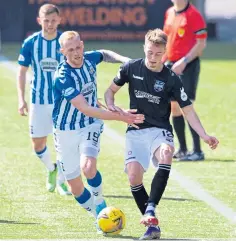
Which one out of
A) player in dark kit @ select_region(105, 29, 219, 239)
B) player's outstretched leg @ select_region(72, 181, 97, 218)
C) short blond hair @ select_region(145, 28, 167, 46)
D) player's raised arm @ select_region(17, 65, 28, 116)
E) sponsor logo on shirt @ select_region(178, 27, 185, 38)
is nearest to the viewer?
short blond hair @ select_region(145, 28, 167, 46)

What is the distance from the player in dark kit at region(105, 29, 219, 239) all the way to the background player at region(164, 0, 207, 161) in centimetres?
452

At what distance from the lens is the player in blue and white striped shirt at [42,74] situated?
39.5ft

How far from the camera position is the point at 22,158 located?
577 inches

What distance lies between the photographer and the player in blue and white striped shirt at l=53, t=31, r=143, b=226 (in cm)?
984

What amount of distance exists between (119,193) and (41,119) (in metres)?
1.26

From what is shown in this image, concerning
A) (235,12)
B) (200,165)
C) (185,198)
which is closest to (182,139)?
(200,165)

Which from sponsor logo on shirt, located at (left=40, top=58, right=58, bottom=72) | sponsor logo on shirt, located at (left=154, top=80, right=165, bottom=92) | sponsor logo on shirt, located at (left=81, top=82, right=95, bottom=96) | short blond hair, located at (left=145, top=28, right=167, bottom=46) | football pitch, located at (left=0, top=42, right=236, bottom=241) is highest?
short blond hair, located at (left=145, top=28, right=167, bottom=46)

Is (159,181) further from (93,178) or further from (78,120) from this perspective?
(78,120)

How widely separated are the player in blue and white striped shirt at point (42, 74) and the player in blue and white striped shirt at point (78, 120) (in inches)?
68.2

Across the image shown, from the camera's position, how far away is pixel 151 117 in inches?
394

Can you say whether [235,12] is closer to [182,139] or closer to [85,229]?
[182,139]

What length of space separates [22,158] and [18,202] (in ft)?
10.00

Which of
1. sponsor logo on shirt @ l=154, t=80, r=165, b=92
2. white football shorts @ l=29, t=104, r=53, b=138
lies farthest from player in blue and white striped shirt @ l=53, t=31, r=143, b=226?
white football shorts @ l=29, t=104, r=53, b=138

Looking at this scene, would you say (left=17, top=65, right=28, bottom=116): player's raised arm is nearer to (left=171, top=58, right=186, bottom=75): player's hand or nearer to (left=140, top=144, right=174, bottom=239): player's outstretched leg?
(left=140, top=144, right=174, bottom=239): player's outstretched leg
